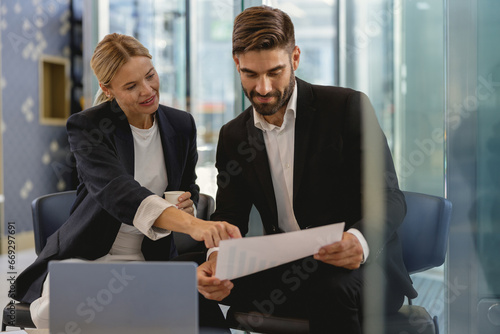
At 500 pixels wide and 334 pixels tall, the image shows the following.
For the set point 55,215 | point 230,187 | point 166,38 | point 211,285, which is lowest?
point 211,285

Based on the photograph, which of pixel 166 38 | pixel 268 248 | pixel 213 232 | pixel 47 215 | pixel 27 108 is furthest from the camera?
pixel 27 108

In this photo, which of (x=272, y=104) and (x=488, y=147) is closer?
(x=488, y=147)

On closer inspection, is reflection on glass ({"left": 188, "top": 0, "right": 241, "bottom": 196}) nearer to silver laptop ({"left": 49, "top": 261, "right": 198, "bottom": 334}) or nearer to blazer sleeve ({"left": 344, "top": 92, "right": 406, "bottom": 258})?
blazer sleeve ({"left": 344, "top": 92, "right": 406, "bottom": 258})

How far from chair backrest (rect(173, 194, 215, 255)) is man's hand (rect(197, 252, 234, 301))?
0.45 m

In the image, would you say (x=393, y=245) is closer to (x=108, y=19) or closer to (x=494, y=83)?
(x=494, y=83)

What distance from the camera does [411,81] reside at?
4.84ft

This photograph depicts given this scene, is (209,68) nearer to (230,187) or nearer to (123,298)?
(230,187)

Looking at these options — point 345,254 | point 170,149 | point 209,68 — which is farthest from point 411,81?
point 209,68

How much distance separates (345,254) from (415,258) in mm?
247

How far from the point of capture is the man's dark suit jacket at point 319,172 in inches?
54.1

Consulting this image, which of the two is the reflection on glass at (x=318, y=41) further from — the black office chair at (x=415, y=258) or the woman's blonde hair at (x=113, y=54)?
the black office chair at (x=415, y=258)

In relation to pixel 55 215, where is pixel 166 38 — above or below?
above

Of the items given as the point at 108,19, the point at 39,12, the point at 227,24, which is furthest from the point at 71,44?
the point at 227,24

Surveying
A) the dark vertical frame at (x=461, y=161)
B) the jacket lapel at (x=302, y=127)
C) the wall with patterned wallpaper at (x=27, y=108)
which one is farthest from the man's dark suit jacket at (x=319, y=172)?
the wall with patterned wallpaper at (x=27, y=108)
